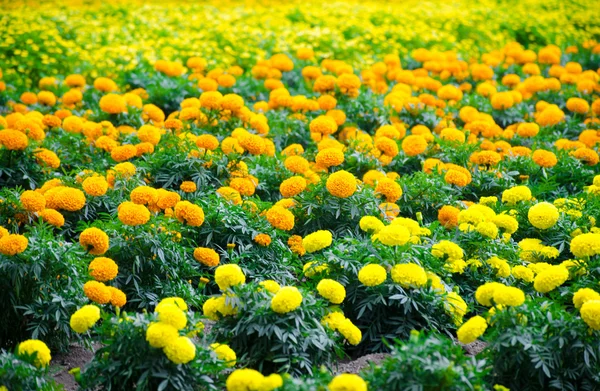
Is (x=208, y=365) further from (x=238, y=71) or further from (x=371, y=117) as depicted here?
(x=238, y=71)

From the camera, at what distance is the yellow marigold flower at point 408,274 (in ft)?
13.5

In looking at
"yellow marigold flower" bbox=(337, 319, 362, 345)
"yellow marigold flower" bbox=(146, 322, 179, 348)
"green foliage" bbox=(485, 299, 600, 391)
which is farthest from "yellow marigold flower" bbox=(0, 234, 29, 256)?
"green foliage" bbox=(485, 299, 600, 391)

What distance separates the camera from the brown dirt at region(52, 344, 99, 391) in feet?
13.1

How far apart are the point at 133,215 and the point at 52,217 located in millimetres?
523

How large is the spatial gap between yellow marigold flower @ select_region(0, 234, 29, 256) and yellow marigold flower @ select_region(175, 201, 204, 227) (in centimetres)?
97

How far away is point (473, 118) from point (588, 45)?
4368 mm

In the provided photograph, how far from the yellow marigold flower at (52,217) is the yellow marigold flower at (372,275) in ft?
5.85

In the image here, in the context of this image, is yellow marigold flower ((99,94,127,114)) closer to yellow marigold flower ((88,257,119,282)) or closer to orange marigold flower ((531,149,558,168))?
yellow marigold flower ((88,257,119,282))

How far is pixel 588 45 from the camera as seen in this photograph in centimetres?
1082

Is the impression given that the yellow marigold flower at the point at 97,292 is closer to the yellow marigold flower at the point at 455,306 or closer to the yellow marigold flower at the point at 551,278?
the yellow marigold flower at the point at 455,306

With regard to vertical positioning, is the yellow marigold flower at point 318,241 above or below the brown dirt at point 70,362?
above

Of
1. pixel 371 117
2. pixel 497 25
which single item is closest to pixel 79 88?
pixel 371 117

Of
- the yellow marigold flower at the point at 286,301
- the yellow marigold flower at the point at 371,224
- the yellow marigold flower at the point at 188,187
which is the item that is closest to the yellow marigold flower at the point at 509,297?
the yellow marigold flower at the point at 286,301

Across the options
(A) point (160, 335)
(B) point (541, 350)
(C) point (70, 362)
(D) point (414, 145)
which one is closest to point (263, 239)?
(C) point (70, 362)
